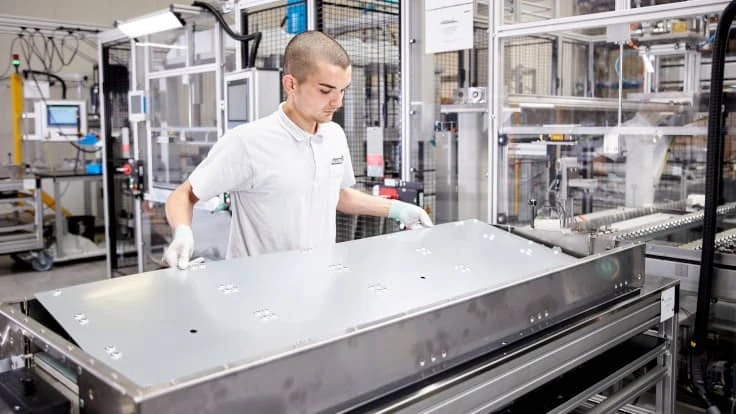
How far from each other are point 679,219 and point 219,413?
2413 mm

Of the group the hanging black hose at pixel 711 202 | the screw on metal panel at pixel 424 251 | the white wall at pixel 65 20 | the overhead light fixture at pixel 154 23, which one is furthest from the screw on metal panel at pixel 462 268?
the white wall at pixel 65 20

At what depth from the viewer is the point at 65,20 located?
26.9ft

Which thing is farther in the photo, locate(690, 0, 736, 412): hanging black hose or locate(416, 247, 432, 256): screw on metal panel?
locate(690, 0, 736, 412): hanging black hose

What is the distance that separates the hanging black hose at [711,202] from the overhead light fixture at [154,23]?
3653 millimetres

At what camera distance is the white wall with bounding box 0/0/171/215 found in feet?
27.4

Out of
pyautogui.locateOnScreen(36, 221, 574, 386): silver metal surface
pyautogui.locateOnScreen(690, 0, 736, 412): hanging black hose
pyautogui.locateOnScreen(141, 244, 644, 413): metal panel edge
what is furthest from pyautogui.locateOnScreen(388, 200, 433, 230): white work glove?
pyautogui.locateOnScreen(690, 0, 736, 412): hanging black hose

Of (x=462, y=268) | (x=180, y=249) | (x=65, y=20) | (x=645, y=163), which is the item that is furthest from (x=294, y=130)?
(x=65, y=20)

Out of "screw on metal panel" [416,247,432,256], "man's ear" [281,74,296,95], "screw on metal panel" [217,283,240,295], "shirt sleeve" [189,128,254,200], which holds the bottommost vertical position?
"screw on metal panel" [217,283,240,295]

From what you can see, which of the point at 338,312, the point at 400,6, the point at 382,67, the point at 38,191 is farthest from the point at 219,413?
the point at 38,191

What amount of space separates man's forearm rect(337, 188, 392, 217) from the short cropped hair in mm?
540

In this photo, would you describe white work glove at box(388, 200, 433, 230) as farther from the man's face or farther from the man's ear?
the man's ear

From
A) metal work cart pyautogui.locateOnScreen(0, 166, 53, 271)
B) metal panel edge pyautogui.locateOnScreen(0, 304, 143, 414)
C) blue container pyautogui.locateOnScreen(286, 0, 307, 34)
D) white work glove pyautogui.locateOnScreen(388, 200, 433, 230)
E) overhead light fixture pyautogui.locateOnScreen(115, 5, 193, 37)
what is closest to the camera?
metal panel edge pyautogui.locateOnScreen(0, 304, 143, 414)

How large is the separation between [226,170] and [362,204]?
529 millimetres

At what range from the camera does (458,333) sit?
129 cm
